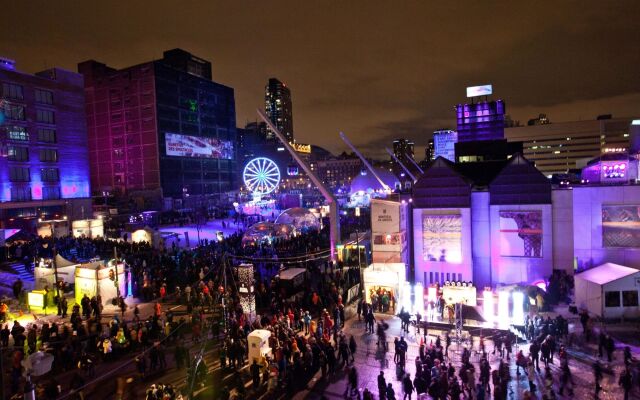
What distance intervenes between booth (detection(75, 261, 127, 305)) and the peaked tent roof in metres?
21.9

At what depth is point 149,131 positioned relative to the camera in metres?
75.3

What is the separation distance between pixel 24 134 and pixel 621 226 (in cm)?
5409

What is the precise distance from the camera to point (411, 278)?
81.8 feet

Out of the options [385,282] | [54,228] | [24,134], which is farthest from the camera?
[24,134]

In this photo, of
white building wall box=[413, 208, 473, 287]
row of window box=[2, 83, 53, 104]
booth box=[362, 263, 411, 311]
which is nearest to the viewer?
booth box=[362, 263, 411, 311]

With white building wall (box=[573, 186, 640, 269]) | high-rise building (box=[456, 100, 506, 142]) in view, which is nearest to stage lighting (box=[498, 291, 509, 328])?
white building wall (box=[573, 186, 640, 269])

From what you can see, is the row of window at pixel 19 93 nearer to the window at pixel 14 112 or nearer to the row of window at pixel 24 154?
the window at pixel 14 112

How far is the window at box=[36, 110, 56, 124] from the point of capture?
47.9 meters

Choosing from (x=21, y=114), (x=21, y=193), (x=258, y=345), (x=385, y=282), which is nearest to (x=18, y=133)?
(x=21, y=114)

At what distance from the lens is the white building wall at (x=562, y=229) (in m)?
21.9

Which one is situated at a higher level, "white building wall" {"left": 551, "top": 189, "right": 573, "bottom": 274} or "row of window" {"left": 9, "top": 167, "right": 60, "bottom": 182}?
"row of window" {"left": 9, "top": 167, "right": 60, "bottom": 182}

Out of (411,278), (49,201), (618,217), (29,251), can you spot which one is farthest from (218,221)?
(618,217)

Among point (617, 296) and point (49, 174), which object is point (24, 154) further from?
point (617, 296)

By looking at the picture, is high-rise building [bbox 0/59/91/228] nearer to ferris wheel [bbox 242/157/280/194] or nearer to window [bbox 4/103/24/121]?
window [bbox 4/103/24/121]
